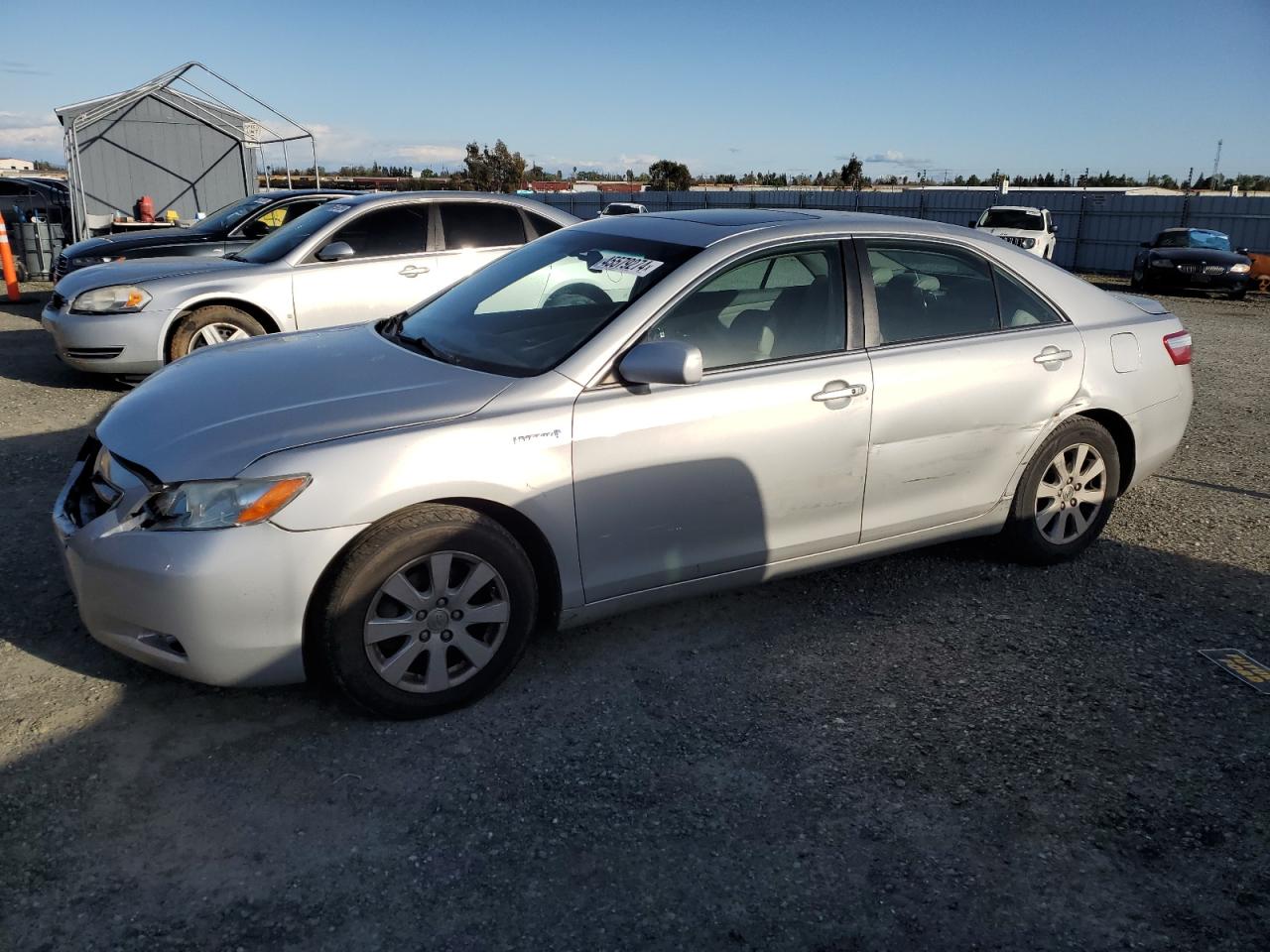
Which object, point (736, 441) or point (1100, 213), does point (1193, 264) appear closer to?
point (1100, 213)

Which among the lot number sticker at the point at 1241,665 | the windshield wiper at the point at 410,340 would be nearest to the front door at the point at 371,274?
the windshield wiper at the point at 410,340

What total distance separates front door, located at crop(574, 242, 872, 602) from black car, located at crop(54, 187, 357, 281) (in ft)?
23.3

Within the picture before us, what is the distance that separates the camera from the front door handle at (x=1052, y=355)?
14.2 ft

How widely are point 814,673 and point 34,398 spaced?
691 cm

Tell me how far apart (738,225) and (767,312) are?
417mm

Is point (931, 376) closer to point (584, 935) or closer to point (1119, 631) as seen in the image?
point (1119, 631)

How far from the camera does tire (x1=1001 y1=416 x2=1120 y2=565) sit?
4.45 meters

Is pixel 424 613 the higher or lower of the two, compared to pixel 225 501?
lower

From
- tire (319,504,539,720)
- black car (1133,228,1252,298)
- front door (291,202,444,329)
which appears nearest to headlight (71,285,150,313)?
front door (291,202,444,329)

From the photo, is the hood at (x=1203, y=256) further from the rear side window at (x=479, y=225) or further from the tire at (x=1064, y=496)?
the tire at (x=1064, y=496)

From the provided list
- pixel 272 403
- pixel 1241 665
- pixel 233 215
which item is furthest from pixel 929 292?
pixel 233 215

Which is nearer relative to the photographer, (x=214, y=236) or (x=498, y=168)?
(x=214, y=236)

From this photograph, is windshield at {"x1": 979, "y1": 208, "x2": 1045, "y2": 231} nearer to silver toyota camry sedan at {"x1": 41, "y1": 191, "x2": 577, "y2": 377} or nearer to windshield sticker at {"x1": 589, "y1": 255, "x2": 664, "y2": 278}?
silver toyota camry sedan at {"x1": 41, "y1": 191, "x2": 577, "y2": 377}

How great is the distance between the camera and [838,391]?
12.5 ft
